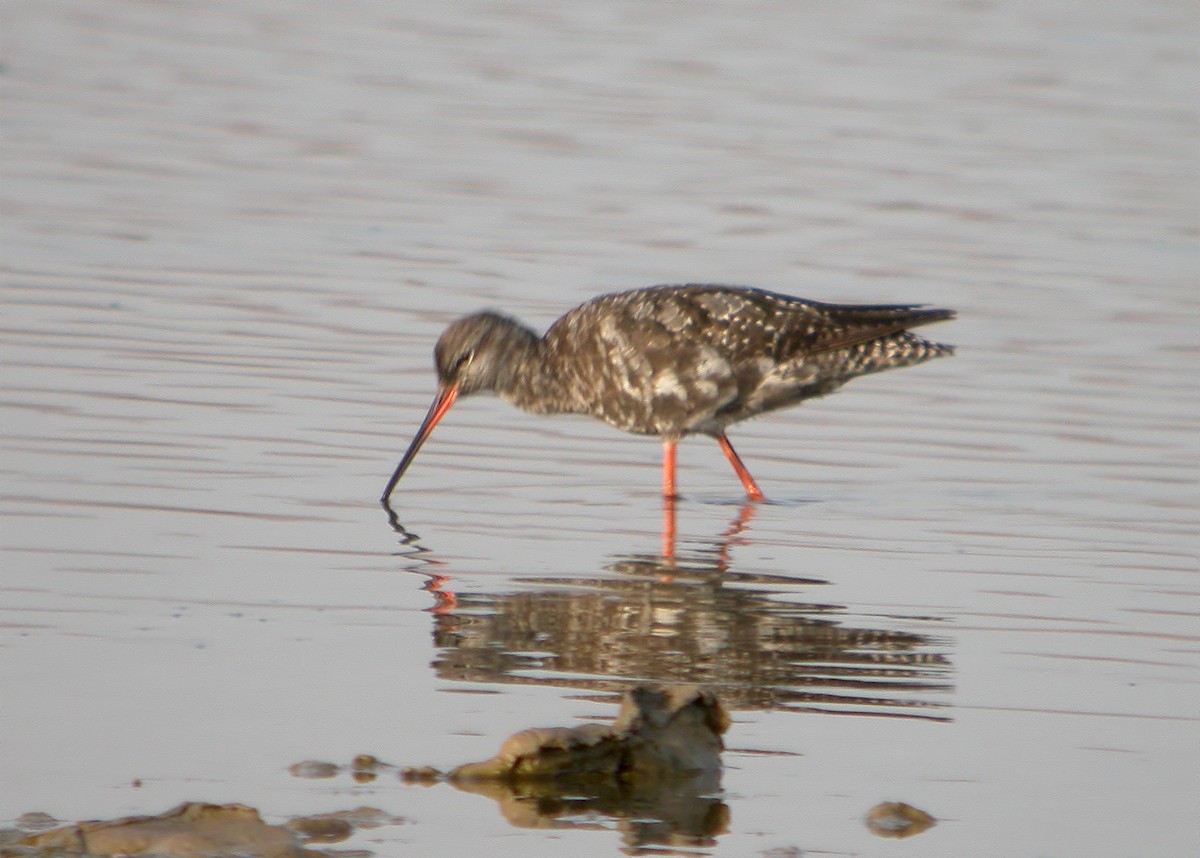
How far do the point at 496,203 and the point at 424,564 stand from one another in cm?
828

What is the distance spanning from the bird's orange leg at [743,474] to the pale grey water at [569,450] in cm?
19

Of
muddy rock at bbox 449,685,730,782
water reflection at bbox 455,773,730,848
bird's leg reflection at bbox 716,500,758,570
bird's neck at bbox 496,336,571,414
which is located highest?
bird's neck at bbox 496,336,571,414

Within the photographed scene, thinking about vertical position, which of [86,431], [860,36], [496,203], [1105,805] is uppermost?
[860,36]

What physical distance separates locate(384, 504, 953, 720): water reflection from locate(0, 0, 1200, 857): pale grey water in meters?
0.03

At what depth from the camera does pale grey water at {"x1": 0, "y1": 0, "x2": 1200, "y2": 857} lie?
256 inches

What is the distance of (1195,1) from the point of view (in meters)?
28.2

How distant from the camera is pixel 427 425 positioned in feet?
35.1

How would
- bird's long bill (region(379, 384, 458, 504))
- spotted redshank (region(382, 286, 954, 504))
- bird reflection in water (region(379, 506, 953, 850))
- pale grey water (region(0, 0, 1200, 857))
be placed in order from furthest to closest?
spotted redshank (region(382, 286, 954, 504)) < bird's long bill (region(379, 384, 458, 504)) < pale grey water (region(0, 0, 1200, 857)) < bird reflection in water (region(379, 506, 953, 850))

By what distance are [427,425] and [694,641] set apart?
A: 10.5 feet

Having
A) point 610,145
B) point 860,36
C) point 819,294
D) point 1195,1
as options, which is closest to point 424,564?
point 819,294

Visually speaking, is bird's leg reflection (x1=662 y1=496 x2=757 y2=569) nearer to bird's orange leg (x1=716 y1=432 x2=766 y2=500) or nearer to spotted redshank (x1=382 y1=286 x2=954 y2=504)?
bird's orange leg (x1=716 y1=432 x2=766 y2=500)

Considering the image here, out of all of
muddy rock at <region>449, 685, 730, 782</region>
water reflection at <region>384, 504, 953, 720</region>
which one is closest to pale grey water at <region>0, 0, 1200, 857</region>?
water reflection at <region>384, 504, 953, 720</region>

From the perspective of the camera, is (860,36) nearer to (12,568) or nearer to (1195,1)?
(1195,1)

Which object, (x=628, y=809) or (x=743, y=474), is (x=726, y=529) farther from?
(x=628, y=809)
